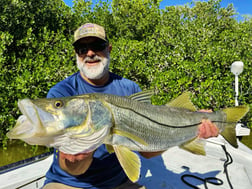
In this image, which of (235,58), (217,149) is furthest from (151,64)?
(217,149)

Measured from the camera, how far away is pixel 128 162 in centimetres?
168

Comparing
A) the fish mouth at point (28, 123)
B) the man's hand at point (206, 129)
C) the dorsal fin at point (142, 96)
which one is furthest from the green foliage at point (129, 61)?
the fish mouth at point (28, 123)

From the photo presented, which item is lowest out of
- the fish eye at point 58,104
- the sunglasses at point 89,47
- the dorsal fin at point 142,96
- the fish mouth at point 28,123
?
the fish mouth at point 28,123

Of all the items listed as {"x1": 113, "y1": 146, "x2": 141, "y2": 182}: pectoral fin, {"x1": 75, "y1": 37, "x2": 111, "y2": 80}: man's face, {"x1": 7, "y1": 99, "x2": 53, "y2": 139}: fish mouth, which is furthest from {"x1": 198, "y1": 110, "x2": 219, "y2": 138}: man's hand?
{"x1": 7, "y1": 99, "x2": 53, "y2": 139}: fish mouth

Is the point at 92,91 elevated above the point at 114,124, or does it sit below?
above

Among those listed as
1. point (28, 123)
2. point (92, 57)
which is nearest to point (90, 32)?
point (92, 57)

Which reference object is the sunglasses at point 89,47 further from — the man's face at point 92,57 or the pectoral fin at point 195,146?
the pectoral fin at point 195,146

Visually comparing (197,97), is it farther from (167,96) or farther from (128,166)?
(128,166)

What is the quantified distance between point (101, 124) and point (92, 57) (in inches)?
50.9

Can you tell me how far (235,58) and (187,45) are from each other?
6.03 feet

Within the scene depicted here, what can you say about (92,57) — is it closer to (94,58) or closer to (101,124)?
(94,58)

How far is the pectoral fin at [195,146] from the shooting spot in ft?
7.22

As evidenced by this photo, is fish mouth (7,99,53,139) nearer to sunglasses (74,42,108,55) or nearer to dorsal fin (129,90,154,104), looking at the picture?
dorsal fin (129,90,154,104)

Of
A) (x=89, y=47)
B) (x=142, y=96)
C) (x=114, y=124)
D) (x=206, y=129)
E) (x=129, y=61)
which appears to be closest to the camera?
(x=114, y=124)
